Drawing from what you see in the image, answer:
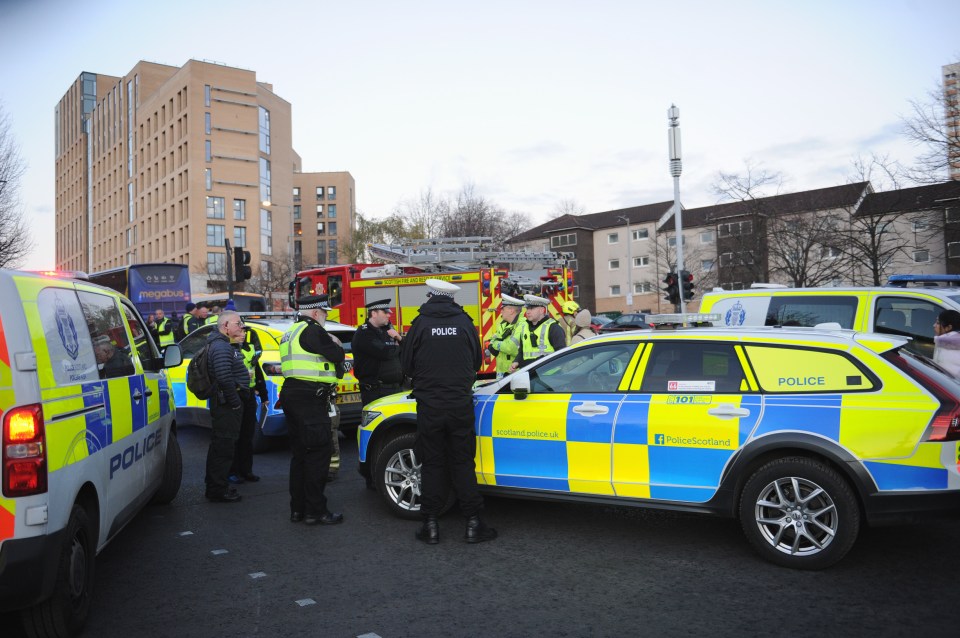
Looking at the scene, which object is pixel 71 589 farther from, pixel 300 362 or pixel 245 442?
pixel 245 442

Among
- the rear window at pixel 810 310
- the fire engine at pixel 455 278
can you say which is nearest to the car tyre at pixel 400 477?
the rear window at pixel 810 310

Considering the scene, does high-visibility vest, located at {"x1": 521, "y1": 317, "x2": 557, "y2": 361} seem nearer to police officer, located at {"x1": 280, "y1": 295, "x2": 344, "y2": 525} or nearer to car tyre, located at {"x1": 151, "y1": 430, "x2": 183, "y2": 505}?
police officer, located at {"x1": 280, "y1": 295, "x2": 344, "y2": 525}

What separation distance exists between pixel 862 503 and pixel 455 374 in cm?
277

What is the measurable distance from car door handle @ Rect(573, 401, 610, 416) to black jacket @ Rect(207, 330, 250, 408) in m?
3.39

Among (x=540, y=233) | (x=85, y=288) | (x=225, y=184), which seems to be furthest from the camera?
(x=540, y=233)

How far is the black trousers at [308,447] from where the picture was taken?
19.6 feet

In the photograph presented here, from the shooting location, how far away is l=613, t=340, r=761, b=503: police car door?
481cm

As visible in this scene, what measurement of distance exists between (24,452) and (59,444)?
210 mm

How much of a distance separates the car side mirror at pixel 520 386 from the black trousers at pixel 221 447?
9.51 ft

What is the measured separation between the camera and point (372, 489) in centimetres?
700

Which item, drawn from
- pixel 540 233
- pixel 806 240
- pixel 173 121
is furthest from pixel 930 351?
pixel 173 121

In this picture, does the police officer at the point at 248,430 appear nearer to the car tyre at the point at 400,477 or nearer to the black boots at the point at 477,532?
the car tyre at the point at 400,477

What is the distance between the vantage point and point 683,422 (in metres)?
4.92

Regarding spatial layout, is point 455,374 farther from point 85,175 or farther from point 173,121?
point 85,175
